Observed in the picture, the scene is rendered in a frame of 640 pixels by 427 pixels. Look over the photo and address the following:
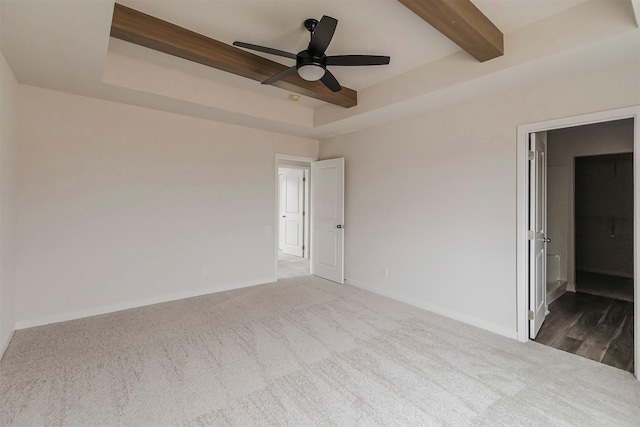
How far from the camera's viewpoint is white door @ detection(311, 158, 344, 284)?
199 inches

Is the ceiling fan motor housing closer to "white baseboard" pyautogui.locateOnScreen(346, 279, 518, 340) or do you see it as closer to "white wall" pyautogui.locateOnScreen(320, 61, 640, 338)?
"white wall" pyautogui.locateOnScreen(320, 61, 640, 338)

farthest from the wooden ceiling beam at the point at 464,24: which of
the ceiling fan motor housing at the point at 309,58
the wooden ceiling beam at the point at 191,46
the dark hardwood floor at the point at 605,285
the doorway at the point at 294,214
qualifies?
the doorway at the point at 294,214

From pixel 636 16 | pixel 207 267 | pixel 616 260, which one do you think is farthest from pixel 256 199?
pixel 616 260

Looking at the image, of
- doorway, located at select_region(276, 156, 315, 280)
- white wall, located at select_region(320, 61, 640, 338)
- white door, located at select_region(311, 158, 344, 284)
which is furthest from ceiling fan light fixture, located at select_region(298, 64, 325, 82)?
doorway, located at select_region(276, 156, 315, 280)

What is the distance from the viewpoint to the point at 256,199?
488 centimetres

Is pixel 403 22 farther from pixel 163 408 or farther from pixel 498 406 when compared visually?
pixel 163 408

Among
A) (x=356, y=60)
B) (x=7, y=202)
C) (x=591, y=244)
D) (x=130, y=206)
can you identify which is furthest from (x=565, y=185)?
(x=7, y=202)

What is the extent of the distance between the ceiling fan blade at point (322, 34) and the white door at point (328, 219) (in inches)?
105

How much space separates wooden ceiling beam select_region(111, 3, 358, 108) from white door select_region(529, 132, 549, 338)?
91.6 inches

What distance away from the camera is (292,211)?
788cm

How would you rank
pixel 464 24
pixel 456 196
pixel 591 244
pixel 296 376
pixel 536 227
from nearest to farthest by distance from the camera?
1. pixel 464 24
2. pixel 296 376
3. pixel 536 227
4. pixel 456 196
5. pixel 591 244

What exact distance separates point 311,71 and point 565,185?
4383 mm

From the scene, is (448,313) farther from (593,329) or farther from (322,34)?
(322,34)

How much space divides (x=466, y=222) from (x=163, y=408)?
3.25m
